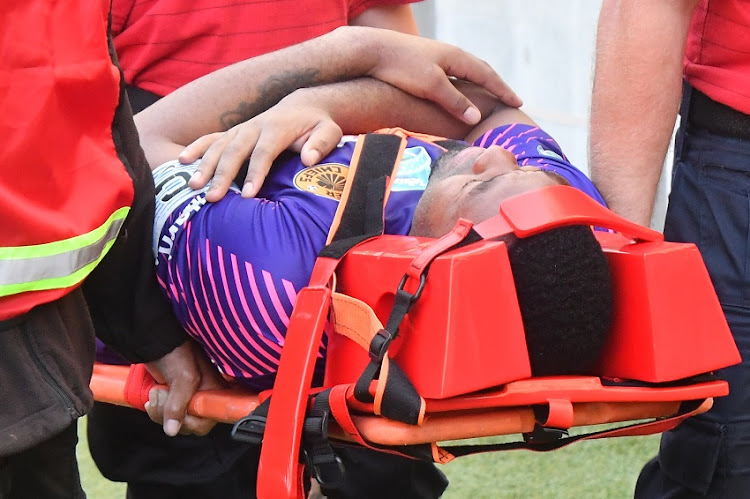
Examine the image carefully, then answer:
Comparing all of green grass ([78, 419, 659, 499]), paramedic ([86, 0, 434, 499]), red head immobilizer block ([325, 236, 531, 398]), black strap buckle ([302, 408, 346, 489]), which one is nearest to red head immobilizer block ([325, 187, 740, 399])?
red head immobilizer block ([325, 236, 531, 398])

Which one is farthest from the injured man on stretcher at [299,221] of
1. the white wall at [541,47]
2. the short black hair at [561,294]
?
the white wall at [541,47]

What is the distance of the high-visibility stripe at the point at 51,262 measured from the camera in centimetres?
110

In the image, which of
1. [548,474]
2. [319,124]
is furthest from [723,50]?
[548,474]

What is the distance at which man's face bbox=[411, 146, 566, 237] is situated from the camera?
1.41 m

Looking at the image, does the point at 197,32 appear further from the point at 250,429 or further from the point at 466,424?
the point at 466,424

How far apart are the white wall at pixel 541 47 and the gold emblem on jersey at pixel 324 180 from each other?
2620mm

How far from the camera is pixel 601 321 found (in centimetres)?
129

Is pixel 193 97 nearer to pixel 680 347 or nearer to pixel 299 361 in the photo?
pixel 299 361

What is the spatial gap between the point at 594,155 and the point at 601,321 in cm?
54

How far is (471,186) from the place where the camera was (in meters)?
1.46

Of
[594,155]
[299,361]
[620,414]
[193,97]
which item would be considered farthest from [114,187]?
[594,155]

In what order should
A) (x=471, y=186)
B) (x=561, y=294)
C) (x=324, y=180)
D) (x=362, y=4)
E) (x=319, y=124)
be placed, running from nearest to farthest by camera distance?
(x=561, y=294), (x=471, y=186), (x=324, y=180), (x=319, y=124), (x=362, y=4)

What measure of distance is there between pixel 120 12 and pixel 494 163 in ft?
2.89

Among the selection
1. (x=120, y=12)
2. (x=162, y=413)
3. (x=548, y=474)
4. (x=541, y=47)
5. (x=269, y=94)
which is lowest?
(x=548, y=474)
